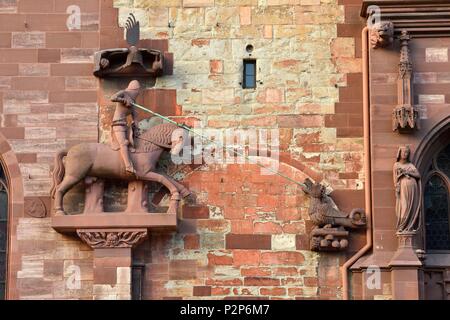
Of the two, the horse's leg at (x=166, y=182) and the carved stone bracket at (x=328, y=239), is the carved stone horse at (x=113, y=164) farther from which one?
the carved stone bracket at (x=328, y=239)

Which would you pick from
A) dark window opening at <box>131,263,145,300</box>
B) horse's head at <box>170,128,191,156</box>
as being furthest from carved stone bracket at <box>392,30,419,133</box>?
dark window opening at <box>131,263,145,300</box>

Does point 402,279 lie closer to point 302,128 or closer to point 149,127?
point 302,128

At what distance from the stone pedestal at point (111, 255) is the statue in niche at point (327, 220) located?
8.76 feet

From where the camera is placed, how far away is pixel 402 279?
2317 centimetres

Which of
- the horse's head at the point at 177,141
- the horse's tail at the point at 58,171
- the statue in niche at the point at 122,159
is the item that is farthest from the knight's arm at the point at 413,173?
the horse's tail at the point at 58,171

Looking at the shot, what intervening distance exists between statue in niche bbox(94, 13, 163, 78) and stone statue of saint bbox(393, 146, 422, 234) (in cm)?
419

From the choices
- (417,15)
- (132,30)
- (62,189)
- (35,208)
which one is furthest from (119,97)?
(417,15)

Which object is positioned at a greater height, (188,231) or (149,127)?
(149,127)

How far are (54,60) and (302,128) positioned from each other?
4185 mm

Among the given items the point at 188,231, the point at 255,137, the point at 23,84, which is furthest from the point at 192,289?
the point at 23,84

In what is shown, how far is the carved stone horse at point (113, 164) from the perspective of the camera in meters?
23.8

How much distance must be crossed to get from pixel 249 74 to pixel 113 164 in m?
2.71

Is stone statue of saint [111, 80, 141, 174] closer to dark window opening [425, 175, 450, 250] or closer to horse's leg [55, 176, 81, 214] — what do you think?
horse's leg [55, 176, 81, 214]

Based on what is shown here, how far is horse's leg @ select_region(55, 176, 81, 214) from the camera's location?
78.1 feet
